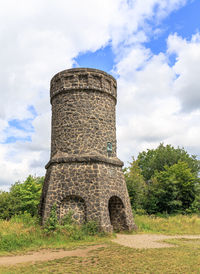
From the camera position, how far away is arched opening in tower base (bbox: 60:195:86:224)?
480 inches

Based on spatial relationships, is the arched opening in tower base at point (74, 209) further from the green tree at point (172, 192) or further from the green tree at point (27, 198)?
the green tree at point (172, 192)

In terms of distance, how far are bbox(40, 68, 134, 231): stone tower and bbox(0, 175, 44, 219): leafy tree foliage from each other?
Answer: 267 inches

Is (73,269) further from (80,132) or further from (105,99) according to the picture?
(105,99)

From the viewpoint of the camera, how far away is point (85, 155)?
13.3 m

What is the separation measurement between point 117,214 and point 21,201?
10326 millimetres

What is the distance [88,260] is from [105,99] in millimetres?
9745

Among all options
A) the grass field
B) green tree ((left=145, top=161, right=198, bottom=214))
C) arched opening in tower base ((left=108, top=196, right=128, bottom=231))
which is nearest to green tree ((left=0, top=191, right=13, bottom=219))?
the grass field

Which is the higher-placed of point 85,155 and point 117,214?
point 85,155

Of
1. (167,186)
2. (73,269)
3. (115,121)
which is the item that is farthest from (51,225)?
(167,186)

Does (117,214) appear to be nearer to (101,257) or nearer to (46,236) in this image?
(46,236)

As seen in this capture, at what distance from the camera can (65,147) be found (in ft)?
45.5

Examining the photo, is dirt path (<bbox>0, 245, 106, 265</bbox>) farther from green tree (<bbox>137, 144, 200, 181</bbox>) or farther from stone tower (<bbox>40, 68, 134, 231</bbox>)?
green tree (<bbox>137, 144, 200, 181</bbox>)

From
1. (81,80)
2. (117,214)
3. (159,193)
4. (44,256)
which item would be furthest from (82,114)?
(159,193)

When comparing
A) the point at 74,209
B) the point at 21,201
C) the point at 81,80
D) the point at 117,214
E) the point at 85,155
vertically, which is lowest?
the point at 117,214
